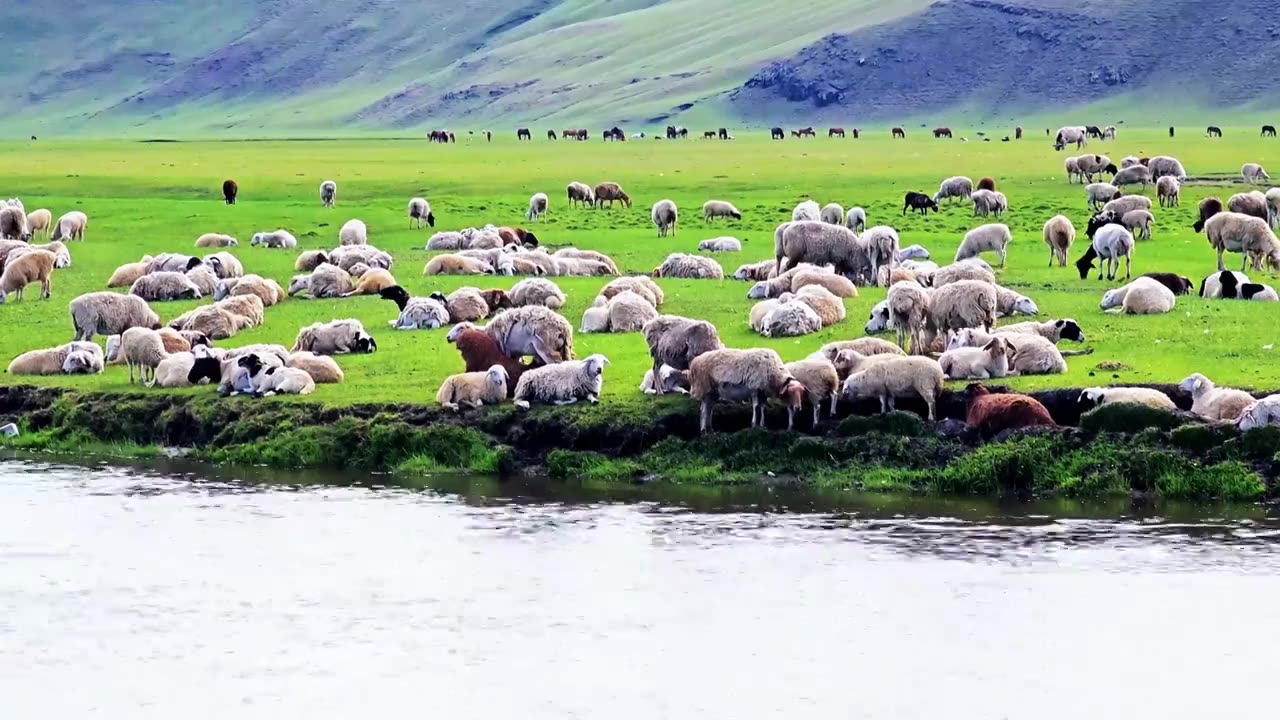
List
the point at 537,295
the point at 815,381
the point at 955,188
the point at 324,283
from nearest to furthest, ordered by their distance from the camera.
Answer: the point at 815,381 < the point at 537,295 < the point at 324,283 < the point at 955,188

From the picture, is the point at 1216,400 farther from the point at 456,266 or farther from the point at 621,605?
the point at 456,266

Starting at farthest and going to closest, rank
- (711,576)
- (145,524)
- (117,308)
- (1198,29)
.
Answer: (1198,29) → (117,308) → (145,524) → (711,576)

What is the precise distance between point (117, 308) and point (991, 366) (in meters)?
10.7

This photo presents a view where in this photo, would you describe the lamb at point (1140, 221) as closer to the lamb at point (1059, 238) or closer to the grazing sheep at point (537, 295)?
the lamb at point (1059, 238)

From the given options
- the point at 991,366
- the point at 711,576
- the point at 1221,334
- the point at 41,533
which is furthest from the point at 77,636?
the point at 1221,334

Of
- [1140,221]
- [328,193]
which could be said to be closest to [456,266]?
[1140,221]

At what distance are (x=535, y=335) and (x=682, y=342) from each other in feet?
6.54

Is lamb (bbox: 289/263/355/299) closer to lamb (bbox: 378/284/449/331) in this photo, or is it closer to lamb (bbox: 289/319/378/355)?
lamb (bbox: 378/284/449/331)

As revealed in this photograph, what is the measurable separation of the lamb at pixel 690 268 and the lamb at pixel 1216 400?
12.4 m

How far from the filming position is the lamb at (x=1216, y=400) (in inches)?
679

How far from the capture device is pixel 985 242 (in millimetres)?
29766

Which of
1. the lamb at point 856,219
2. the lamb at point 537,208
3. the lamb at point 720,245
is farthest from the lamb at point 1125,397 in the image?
the lamb at point 537,208

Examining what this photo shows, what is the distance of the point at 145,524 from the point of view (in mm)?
16203

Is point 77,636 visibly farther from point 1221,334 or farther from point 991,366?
point 1221,334
